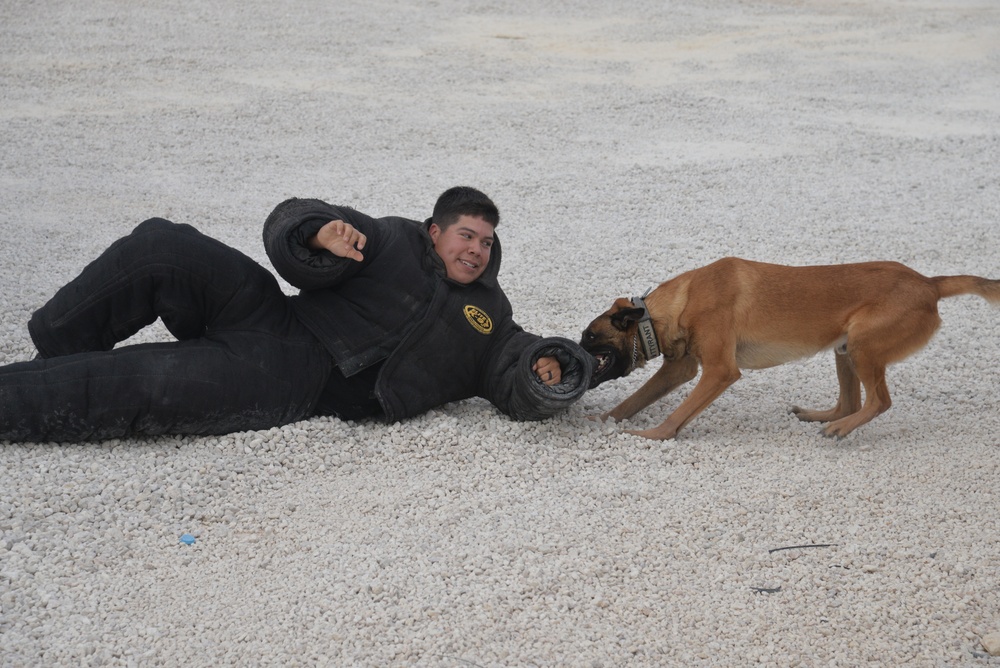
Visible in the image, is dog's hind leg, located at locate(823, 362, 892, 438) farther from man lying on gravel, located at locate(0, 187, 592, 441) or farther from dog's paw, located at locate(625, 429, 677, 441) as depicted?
man lying on gravel, located at locate(0, 187, 592, 441)

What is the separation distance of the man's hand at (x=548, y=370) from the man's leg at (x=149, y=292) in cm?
129

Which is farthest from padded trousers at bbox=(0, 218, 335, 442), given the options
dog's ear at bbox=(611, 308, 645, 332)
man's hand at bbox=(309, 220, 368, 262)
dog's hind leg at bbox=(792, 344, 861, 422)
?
dog's hind leg at bbox=(792, 344, 861, 422)

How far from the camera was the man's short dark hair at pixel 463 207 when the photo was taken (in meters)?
4.79

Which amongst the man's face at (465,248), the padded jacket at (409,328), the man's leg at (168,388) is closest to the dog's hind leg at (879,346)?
the padded jacket at (409,328)

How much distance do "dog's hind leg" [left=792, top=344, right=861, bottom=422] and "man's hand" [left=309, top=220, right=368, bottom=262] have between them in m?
2.48

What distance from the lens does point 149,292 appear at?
14.9 feet

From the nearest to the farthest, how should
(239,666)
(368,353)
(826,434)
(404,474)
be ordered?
(239,666)
(404,474)
(368,353)
(826,434)

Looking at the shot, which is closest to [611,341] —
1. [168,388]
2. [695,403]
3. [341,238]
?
[695,403]

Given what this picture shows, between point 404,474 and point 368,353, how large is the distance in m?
0.61

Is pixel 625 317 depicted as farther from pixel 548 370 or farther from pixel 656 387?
pixel 548 370

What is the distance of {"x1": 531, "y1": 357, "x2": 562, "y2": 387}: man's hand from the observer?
184 inches

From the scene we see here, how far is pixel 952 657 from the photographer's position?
322 centimetres

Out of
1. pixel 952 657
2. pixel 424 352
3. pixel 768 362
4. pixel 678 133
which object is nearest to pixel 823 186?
pixel 678 133

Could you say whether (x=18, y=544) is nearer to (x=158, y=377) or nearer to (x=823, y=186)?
(x=158, y=377)
